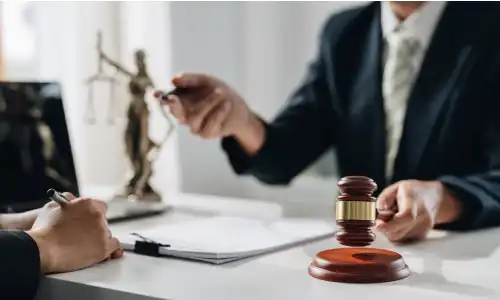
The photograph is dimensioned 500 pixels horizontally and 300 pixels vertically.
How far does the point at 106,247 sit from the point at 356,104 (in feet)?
2.05

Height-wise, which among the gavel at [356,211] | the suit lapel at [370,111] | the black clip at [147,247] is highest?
the suit lapel at [370,111]

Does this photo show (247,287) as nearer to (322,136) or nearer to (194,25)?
(322,136)

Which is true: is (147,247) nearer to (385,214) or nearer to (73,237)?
(73,237)

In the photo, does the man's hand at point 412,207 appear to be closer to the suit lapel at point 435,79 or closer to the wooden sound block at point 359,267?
the wooden sound block at point 359,267

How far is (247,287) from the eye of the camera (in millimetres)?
787

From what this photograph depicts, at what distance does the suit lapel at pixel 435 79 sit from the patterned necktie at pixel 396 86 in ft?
0.12

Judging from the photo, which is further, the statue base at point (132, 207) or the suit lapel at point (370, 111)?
the suit lapel at point (370, 111)

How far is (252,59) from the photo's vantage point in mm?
1842

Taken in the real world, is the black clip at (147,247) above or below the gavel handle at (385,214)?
below

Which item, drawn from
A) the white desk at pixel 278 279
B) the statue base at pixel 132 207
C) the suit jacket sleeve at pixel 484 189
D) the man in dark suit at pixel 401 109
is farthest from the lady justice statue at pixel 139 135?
the suit jacket sleeve at pixel 484 189

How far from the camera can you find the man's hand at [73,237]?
0.85 m

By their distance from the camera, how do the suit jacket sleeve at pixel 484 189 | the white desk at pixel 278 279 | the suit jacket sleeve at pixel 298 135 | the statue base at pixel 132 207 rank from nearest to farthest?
the white desk at pixel 278 279 < the suit jacket sleeve at pixel 484 189 < the statue base at pixel 132 207 < the suit jacket sleeve at pixel 298 135

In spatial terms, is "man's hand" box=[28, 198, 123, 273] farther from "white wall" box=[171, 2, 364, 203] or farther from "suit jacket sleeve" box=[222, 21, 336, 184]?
"white wall" box=[171, 2, 364, 203]

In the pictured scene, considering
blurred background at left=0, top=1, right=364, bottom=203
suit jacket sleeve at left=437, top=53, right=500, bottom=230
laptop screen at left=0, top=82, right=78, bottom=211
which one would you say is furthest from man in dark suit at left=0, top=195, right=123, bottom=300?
blurred background at left=0, top=1, right=364, bottom=203
